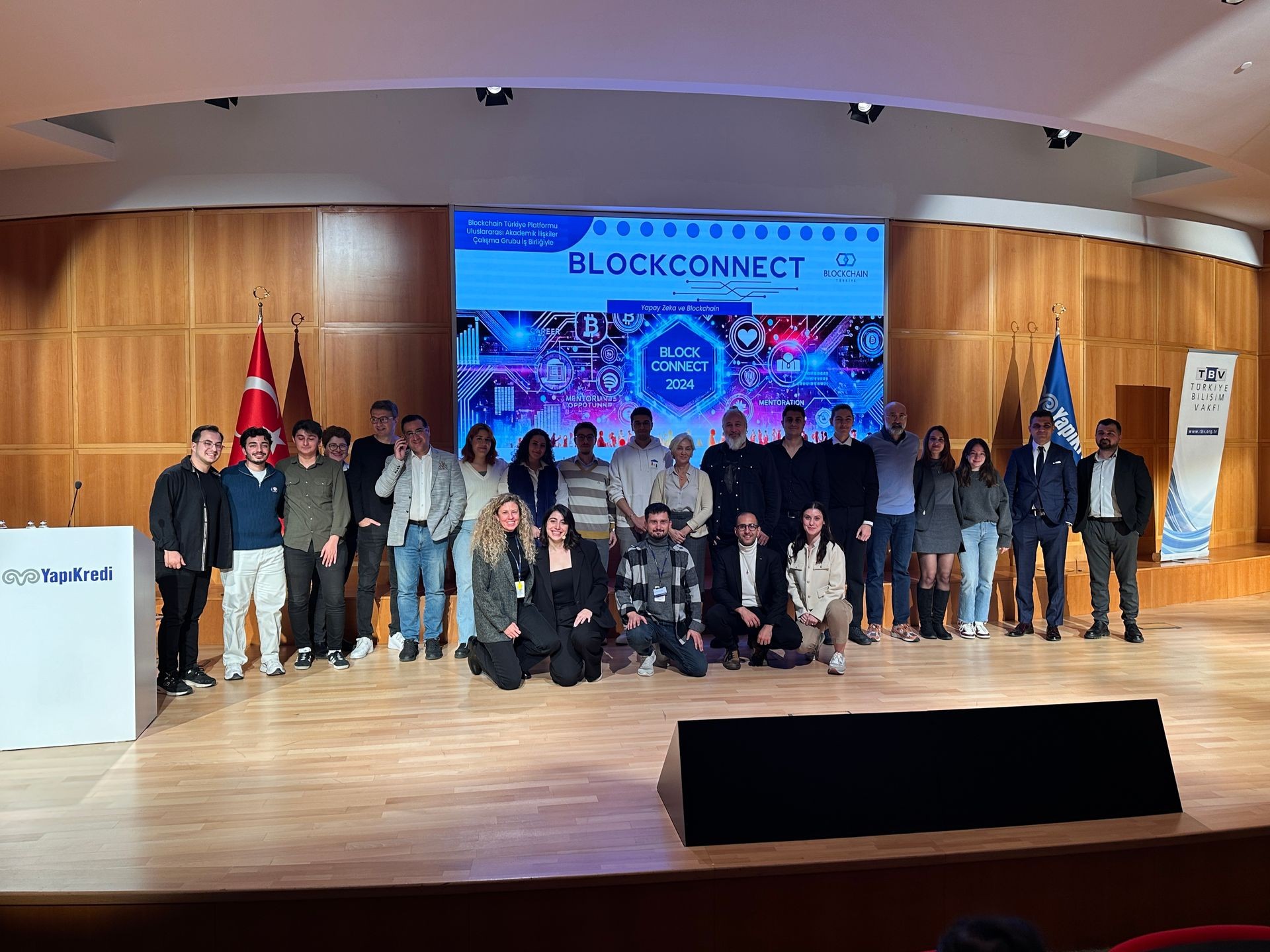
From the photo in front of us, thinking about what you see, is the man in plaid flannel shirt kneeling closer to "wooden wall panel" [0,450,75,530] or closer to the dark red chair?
the dark red chair

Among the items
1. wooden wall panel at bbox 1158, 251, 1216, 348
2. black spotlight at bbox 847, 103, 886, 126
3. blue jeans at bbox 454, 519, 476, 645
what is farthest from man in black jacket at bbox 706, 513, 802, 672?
wooden wall panel at bbox 1158, 251, 1216, 348

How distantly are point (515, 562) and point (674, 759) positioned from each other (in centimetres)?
228

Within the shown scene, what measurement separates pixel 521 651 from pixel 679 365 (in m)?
3.09

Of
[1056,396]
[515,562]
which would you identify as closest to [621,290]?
[515,562]

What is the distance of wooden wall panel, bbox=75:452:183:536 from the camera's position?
7.31m

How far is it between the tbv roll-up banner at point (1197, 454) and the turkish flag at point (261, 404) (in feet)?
24.0

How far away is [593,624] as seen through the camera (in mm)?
5426

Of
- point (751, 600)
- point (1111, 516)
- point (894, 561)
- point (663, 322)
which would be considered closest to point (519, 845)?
point (751, 600)

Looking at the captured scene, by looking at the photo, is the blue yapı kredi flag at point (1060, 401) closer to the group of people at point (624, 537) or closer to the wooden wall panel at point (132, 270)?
the group of people at point (624, 537)

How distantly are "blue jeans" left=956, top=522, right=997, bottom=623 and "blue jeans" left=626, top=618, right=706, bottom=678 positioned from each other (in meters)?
2.27

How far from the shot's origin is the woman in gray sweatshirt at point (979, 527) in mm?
6492

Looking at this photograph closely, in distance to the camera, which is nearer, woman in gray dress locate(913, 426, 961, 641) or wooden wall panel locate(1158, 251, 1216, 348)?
woman in gray dress locate(913, 426, 961, 641)

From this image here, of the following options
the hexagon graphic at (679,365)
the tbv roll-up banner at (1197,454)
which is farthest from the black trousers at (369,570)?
the tbv roll-up banner at (1197,454)

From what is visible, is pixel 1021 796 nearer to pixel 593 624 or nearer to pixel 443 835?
pixel 443 835
